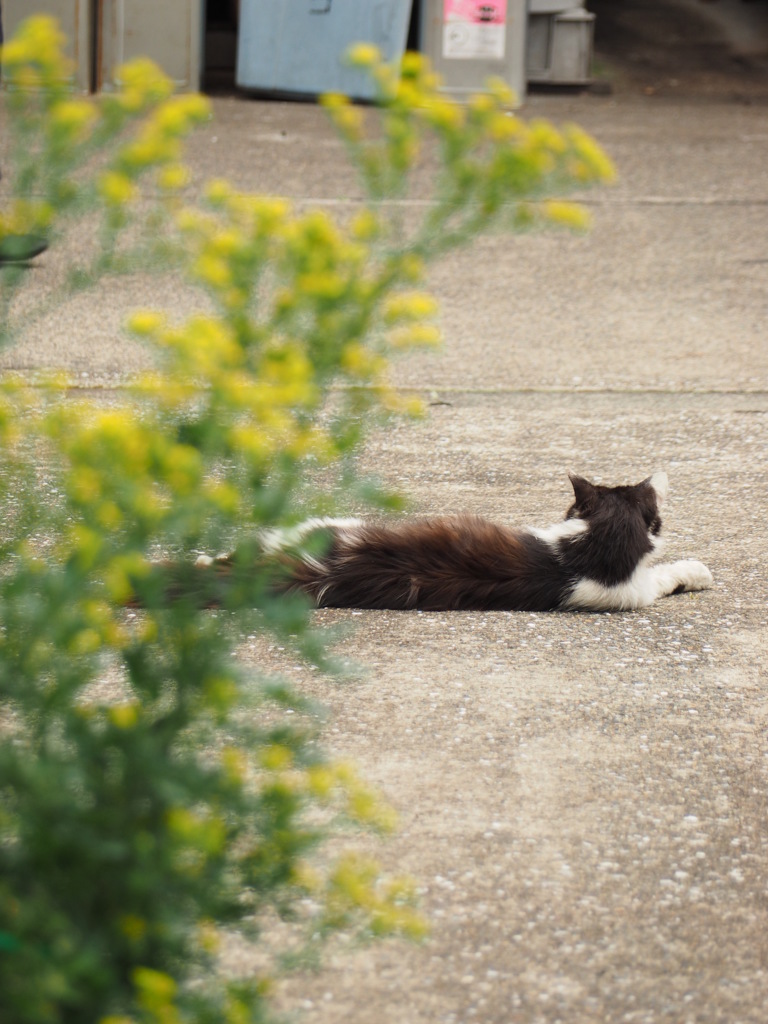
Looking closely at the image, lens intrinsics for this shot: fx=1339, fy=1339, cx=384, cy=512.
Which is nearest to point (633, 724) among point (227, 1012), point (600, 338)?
point (227, 1012)

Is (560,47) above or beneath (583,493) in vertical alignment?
above

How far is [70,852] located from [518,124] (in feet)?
3.77

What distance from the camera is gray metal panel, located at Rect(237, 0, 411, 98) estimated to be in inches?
437

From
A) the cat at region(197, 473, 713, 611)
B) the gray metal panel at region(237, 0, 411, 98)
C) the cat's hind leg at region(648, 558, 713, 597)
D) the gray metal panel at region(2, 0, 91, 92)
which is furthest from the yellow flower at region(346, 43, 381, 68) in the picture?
the gray metal panel at region(2, 0, 91, 92)

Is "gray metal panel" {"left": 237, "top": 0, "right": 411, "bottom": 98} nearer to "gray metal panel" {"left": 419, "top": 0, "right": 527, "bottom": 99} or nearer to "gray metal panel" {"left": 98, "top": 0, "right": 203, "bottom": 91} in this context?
"gray metal panel" {"left": 419, "top": 0, "right": 527, "bottom": 99}

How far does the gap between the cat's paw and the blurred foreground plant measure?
2860mm

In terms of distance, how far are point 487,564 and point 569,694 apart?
0.66 meters

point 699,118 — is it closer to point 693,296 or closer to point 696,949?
point 693,296

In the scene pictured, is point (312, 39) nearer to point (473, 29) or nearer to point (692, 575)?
point (473, 29)

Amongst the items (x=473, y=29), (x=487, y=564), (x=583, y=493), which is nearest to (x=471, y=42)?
(x=473, y=29)

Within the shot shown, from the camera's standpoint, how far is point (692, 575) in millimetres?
4613

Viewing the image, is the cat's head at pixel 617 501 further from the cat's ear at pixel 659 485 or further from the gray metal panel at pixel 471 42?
the gray metal panel at pixel 471 42

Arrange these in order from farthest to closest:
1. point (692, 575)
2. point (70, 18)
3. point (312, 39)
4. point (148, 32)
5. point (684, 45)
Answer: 1. point (684, 45)
2. point (312, 39)
3. point (148, 32)
4. point (70, 18)
5. point (692, 575)

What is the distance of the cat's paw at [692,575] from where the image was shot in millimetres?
4602
